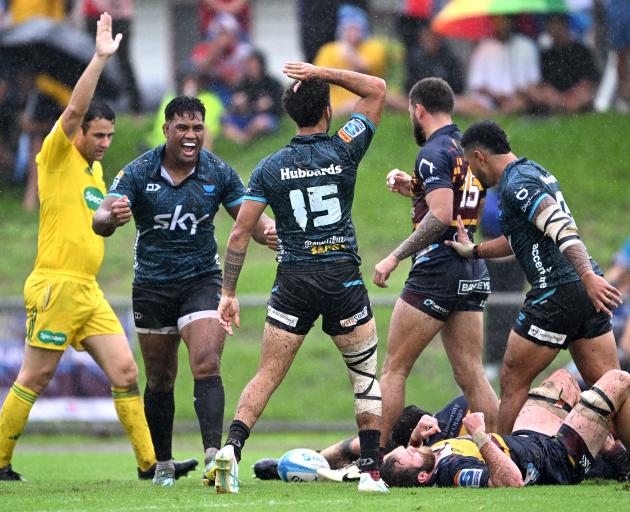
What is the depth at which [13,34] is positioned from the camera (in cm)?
1744

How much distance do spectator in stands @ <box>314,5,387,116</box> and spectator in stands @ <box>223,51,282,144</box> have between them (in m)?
0.82

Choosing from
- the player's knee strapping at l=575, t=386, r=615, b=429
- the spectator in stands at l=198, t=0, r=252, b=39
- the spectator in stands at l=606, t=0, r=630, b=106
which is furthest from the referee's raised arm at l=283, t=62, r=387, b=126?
the spectator in stands at l=198, t=0, r=252, b=39

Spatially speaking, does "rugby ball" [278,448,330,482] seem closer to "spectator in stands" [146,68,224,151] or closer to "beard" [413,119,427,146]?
"beard" [413,119,427,146]

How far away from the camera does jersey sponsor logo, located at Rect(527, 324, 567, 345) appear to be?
326 inches

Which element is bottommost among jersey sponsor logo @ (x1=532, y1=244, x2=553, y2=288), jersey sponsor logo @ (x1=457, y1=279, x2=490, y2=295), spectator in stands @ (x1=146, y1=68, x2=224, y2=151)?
jersey sponsor logo @ (x1=457, y1=279, x2=490, y2=295)

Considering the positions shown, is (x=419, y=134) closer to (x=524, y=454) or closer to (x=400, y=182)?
(x=400, y=182)

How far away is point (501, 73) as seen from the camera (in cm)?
1798

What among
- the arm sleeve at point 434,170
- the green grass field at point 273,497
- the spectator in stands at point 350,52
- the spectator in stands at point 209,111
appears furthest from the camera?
the spectator in stands at point 209,111

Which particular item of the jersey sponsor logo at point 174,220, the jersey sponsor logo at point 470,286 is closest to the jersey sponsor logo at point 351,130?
the jersey sponsor logo at point 174,220

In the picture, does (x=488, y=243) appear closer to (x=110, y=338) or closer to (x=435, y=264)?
(x=435, y=264)

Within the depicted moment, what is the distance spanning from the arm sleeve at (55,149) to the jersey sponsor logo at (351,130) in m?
2.37

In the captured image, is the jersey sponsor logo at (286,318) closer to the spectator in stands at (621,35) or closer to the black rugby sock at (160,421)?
the black rugby sock at (160,421)

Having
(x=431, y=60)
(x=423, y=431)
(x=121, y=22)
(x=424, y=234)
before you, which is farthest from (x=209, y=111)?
(x=423, y=431)

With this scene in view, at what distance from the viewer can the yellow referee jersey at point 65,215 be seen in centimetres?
930
